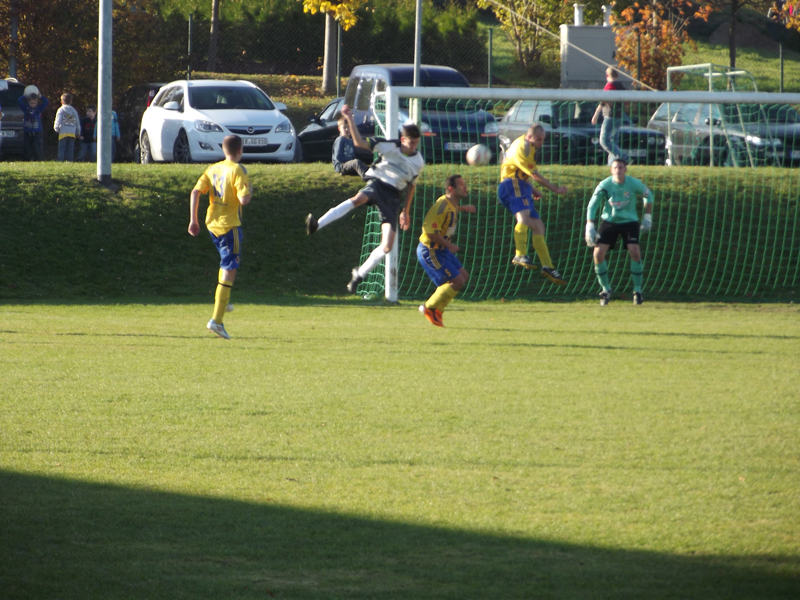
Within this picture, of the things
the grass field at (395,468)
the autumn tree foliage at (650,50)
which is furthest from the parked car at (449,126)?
the autumn tree foliage at (650,50)

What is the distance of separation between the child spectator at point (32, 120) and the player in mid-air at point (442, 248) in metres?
13.5

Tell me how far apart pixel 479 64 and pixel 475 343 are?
83.3 feet

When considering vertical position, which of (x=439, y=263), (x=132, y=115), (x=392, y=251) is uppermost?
(x=132, y=115)

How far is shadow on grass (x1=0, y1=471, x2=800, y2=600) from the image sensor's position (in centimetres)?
406

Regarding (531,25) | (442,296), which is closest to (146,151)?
(442,296)

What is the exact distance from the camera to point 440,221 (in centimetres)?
1070

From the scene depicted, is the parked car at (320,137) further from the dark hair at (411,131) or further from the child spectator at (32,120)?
the dark hair at (411,131)

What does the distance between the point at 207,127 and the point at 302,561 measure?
50.9 feet

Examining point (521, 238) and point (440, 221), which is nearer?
point (440, 221)

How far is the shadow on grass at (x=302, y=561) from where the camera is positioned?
13.3 ft

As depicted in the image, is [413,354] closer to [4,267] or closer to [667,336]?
[667,336]

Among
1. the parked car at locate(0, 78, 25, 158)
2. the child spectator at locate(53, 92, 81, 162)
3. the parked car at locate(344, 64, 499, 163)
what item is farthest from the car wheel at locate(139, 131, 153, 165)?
the parked car at locate(344, 64, 499, 163)

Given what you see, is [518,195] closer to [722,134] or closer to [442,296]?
[442,296]

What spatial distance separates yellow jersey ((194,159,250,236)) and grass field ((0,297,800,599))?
1.20 m
